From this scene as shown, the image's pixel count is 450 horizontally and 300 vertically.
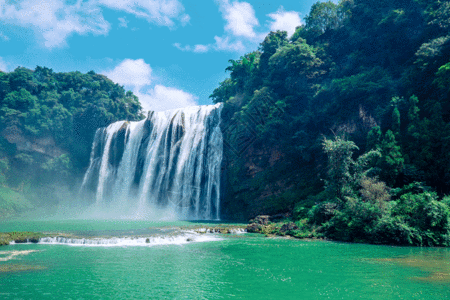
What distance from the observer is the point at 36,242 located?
17.5 metres

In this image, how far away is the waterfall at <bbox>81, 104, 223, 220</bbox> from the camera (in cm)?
3439

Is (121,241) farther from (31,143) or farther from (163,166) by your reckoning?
(31,143)

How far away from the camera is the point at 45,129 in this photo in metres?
46.0

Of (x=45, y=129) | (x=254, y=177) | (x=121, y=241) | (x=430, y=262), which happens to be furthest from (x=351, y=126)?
(x=45, y=129)

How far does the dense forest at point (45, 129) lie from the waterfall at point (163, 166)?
4849mm

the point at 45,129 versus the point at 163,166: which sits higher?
the point at 45,129

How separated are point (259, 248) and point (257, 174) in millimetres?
15503

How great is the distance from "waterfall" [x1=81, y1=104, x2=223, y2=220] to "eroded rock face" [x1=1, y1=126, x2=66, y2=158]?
6.54 metres

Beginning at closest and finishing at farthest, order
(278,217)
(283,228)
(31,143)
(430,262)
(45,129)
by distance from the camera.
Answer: (430,262), (283,228), (278,217), (31,143), (45,129)

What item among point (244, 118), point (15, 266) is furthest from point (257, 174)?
point (15, 266)

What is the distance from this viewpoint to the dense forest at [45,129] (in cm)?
4422

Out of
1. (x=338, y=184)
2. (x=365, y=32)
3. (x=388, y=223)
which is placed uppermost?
(x=365, y=32)

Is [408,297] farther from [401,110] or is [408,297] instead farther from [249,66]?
[249,66]

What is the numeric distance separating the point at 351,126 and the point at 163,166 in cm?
2041
